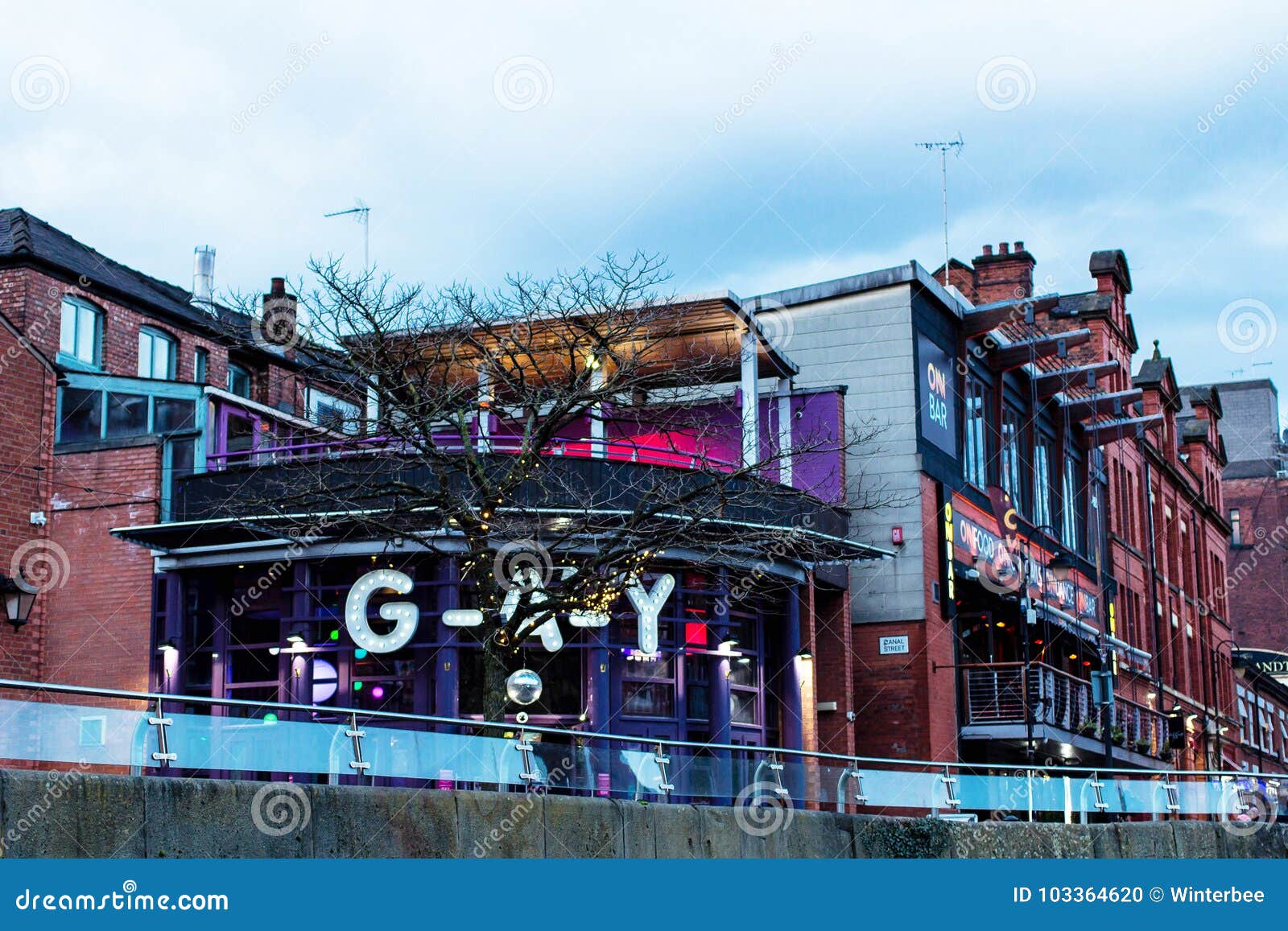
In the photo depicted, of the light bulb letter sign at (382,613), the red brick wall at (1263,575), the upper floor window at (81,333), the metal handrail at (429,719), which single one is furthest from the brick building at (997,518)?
the red brick wall at (1263,575)

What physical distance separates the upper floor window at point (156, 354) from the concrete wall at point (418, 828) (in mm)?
19110

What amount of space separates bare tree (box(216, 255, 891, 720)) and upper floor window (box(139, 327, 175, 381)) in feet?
20.1

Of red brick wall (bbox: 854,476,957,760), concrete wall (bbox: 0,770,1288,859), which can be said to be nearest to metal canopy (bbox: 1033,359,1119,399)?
red brick wall (bbox: 854,476,957,760)

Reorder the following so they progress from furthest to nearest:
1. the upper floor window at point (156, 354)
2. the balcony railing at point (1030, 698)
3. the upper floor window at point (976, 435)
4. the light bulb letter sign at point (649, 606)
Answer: the upper floor window at point (976, 435), the upper floor window at point (156, 354), the balcony railing at point (1030, 698), the light bulb letter sign at point (649, 606)

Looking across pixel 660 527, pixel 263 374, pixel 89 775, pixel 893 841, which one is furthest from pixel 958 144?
pixel 89 775

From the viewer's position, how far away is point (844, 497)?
29844 mm

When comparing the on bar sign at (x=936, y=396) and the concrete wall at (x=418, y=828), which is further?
A: the on bar sign at (x=936, y=396)

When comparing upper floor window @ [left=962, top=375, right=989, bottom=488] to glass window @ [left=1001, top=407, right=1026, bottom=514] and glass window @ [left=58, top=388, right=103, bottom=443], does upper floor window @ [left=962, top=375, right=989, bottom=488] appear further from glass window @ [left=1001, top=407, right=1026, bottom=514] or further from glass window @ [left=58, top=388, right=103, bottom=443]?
glass window @ [left=58, top=388, right=103, bottom=443]

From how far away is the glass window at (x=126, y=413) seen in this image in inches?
1116

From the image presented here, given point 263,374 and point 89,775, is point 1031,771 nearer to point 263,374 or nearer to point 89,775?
point 89,775

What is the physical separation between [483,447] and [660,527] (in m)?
3.95

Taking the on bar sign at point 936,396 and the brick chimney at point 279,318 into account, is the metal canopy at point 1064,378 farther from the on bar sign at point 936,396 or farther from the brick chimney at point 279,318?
Result: the brick chimney at point 279,318

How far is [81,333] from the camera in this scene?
3036 centimetres

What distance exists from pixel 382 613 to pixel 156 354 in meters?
10.7
